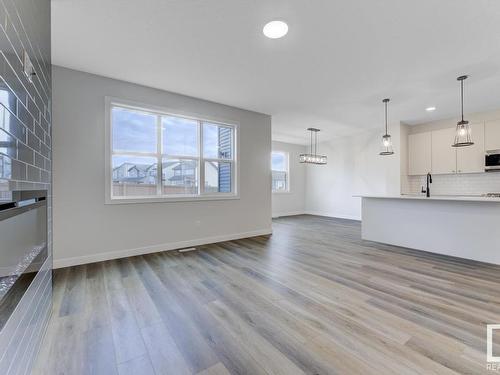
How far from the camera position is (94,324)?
179 cm

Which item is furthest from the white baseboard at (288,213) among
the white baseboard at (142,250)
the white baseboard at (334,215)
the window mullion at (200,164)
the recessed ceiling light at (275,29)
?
the recessed ceiling light at (275,29)

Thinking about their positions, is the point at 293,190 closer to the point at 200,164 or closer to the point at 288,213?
the point at 288,213

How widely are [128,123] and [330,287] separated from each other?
362 cm

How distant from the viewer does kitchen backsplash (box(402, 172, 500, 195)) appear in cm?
489

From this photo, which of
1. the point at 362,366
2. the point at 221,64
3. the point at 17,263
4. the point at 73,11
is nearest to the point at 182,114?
the point at 221,64

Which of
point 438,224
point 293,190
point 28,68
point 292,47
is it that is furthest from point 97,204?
point 293,190

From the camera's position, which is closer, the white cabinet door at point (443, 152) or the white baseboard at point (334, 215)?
the white cabinet door at point (443, 152)

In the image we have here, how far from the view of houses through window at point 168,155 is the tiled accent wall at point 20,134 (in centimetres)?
200

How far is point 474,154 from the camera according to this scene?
4.89 metres

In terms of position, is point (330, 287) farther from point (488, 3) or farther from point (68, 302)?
point (488, 3)

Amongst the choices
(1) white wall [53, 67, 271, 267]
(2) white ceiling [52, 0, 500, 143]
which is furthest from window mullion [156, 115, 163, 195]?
(2) white ceiling [52, 0, 500, 143]

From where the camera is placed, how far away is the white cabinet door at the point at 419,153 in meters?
5.58

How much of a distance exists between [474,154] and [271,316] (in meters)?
5.74

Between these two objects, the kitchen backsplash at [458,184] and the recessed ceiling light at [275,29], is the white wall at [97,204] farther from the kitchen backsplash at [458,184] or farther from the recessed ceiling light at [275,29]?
the kitchen backsplash at [458,184]
